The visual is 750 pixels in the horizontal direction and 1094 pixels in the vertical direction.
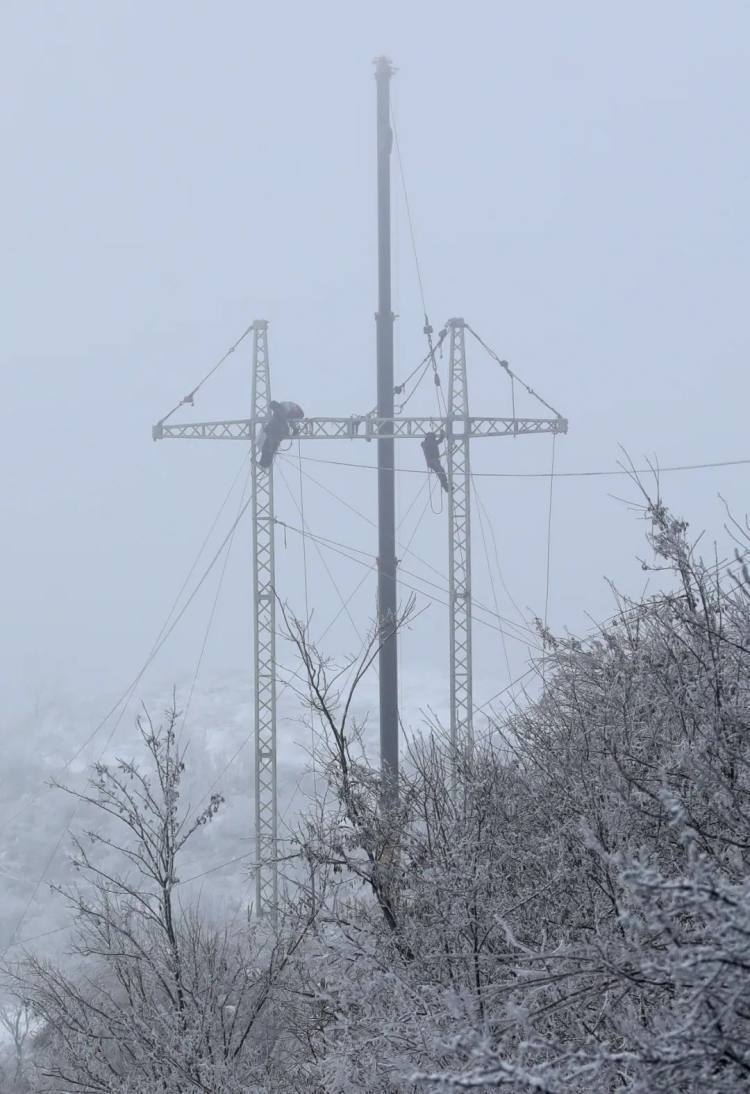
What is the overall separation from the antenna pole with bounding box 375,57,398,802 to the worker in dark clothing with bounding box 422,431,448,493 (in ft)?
2.53

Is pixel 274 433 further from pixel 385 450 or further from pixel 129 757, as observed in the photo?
pixel 129 757

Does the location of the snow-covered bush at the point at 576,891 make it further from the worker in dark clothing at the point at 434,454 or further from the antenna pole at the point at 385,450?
the worker in dark clothing at the point at 434,454

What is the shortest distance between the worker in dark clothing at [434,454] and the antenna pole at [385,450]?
2.53ft

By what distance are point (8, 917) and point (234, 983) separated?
151 ft

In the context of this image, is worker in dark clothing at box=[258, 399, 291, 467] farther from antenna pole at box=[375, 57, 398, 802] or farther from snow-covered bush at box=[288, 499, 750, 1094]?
snow-covered bush at box=[288, 499, 750, 1094]

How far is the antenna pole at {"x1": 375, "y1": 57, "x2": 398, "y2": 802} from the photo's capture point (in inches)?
583

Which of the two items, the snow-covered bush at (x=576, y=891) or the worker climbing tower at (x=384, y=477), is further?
the worker climbing tower at (x=384, y=477)

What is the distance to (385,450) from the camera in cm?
1606

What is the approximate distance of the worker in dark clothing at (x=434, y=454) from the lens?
16797mm

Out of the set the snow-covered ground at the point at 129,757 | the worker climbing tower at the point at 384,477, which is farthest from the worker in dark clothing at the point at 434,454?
the snow-covered ground at the point at 129,757

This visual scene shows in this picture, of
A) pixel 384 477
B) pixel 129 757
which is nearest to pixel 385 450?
pixel 384 477

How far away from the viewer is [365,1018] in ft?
22.7

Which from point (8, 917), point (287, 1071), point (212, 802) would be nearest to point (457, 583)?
point (212, 802)

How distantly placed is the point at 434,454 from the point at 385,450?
116 centimetres
